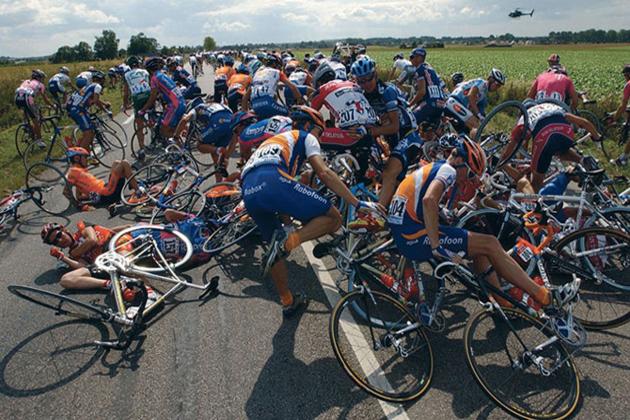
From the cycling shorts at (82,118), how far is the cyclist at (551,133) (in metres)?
9.83

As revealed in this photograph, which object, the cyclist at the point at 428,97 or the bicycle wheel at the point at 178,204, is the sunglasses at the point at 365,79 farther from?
the bicycle wheel at the point at 178,204

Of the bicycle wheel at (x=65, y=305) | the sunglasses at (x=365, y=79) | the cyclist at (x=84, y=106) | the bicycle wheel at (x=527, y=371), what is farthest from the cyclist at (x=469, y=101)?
the cyclist at (x=84, y=106)

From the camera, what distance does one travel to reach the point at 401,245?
370cm

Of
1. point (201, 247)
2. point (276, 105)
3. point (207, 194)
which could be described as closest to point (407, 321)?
point (201, 247)

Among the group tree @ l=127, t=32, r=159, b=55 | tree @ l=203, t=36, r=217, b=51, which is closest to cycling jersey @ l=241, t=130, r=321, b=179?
tree @ l=127, t=32, r=159, b=55

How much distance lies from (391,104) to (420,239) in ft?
10.0

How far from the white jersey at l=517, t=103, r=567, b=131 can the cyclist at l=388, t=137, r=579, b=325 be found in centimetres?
263

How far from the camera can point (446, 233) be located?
3.51 metres

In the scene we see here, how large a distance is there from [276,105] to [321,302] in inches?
197

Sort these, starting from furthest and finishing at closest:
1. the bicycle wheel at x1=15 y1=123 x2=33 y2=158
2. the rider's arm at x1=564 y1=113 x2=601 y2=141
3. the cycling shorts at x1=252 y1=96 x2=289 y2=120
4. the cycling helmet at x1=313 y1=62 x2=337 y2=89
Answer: the bicycle wheel at x1=15 y1=123 x2=33 y2=158, the cycling shorts at x1=252 y1=96 x2=289 y2=120, the cycling helmet at x1=313 y1=62 x2=337 y2=89, the rider's arm at x1=564 y1=113 x2=601 y2=141

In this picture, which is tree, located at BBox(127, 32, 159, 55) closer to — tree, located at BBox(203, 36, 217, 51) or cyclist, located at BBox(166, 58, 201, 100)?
tree, located at BBox(203, 36, 217, 51)

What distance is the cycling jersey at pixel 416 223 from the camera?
11.4 ft

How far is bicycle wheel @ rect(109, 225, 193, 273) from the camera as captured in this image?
5086 mm

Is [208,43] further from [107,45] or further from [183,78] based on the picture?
[183,78]
